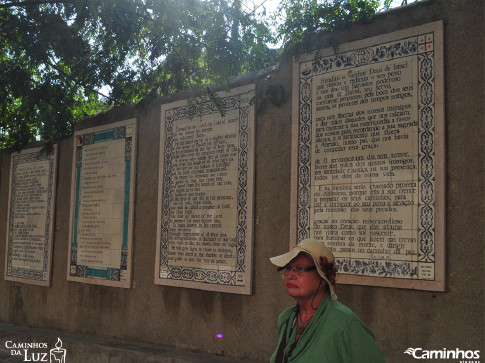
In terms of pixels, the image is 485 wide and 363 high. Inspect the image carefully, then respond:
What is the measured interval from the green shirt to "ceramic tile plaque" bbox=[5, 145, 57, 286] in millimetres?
6372

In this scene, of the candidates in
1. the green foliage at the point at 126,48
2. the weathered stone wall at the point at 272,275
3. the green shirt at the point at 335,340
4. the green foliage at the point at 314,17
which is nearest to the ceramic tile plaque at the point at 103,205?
the weathered stone wall at the point at 272,275

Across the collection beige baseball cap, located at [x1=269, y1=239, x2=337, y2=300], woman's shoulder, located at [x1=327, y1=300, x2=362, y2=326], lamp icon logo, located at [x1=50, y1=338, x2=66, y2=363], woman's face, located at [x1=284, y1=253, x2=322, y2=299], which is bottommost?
lamp icon logo, located at [x1=50, y1=338, x2=66, y2=363]

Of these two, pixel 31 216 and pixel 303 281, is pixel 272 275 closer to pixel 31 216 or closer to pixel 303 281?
pixel 303 281

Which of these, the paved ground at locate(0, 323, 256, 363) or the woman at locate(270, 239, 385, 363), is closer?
the woman at locate(270, 239, 385, 363)

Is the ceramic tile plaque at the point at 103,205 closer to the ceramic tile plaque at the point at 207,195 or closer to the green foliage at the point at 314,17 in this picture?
the ceramic tile plaque at the point at 207,195

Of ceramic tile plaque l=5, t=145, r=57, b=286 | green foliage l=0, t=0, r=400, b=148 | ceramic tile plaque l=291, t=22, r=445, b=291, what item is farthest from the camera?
ceramic tile plaque l=5, t=145, r=57, b=286

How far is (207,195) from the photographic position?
6035 mm

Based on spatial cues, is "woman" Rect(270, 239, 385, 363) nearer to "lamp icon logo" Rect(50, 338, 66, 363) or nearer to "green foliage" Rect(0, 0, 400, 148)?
"green foliage" Rect(0, 0, 400, 148)

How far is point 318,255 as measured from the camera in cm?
271

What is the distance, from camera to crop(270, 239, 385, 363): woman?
2.42m

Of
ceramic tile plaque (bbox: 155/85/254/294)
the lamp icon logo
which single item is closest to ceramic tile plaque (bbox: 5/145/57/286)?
the lamp icon logo

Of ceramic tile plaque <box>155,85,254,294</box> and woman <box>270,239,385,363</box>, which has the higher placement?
ceramic tile plaque <box>155,85,254,294</box>

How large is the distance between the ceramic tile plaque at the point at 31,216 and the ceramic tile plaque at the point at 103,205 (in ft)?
2.35

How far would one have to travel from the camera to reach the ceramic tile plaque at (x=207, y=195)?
571 centimetres
